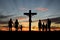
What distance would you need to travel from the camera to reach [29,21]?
84.9 feet
